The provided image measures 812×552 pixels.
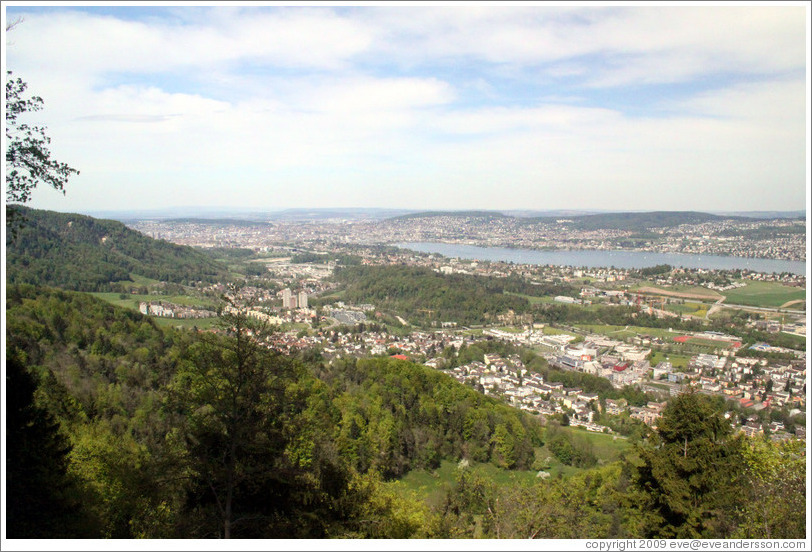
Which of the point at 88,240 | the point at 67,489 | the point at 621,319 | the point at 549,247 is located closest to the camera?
the point at 67,489

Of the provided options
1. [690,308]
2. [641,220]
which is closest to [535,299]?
[690,308]

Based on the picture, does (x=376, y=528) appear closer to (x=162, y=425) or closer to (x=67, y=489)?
(x=67, y=489)

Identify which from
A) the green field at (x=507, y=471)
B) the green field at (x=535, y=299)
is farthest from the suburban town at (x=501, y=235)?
the green field at (x=507, y=471)

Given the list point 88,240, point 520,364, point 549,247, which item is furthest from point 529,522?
point 549,247

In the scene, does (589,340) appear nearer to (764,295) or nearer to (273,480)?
(764,295)

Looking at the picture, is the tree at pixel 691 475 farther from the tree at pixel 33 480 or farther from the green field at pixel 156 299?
the green field at pixel 156 299

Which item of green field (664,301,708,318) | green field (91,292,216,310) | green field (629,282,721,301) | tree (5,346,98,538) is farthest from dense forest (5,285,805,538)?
green field (629,282,721,301)

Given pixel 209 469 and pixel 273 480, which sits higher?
pixel 209 469
